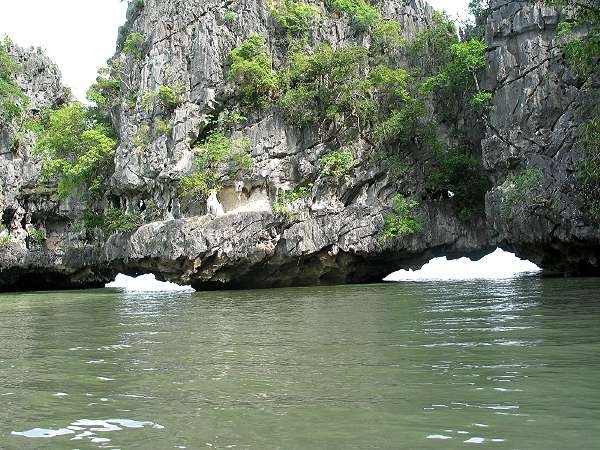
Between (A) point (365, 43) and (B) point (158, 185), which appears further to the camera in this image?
(A) point (365, 43)

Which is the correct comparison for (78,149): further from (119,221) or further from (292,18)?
(292,18)

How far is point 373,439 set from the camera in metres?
3.98

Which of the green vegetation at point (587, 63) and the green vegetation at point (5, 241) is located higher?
the green vegetation at point (587, 63)

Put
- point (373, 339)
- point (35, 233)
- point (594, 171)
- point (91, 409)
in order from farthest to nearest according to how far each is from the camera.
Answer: point (35, 233) → point (594, 171) → point (373, 339) → point (91, 409)

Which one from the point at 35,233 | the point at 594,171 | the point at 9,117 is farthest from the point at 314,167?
the point at 9,117

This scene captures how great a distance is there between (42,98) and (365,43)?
2369 cm

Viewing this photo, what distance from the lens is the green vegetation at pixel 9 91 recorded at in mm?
39812

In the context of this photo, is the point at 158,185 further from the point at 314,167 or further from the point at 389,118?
the point at 389,118

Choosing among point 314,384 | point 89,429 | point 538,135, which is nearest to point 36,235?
point 538,135

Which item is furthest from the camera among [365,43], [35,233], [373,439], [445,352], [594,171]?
[35,233]

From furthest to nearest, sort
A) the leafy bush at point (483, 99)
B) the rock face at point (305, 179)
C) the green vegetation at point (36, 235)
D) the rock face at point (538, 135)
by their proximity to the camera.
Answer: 1. the green vegetation at point (36, 235)
2. the leafy bush at point (483, 99)
3. the rock face at point (305, 179)
4. the rock face at point (538, 135)

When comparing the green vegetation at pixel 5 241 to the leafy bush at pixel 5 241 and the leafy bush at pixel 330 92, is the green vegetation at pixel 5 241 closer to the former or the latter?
the leafy bush at pixel 5 241

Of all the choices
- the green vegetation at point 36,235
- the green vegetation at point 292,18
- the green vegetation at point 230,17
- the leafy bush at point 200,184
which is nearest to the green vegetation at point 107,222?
the green vegetation at point 36,235

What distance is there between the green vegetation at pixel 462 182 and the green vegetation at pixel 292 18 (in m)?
10.3
